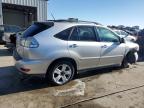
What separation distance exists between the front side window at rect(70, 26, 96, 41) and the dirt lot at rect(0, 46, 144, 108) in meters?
1.22

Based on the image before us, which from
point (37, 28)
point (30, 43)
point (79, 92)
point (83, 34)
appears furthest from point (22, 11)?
point (79, 92)

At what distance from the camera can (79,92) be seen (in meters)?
5.26

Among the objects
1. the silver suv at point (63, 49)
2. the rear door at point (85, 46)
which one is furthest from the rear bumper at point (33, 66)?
the rear door at point (85, 46)

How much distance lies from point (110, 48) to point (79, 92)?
81.7 inches

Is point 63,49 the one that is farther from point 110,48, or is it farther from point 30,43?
point 110,48

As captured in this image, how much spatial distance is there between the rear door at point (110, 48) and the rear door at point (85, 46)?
23 centimetres

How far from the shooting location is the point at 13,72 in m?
6.98

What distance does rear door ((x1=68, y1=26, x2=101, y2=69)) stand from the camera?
5.74m

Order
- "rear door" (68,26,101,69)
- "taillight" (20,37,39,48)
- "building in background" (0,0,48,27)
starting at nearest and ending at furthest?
"taillight" (20,37,39,48) < "rear door" (68,26,101,69) < "building in background" (0,0,48,27)

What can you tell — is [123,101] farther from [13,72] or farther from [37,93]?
[13,72]

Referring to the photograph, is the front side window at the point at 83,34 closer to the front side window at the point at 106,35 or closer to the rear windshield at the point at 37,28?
the front side window at the point at 106,35

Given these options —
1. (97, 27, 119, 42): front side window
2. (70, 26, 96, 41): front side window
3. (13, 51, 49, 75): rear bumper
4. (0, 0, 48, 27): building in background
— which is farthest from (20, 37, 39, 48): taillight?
(0, 0, 48, 27): building in background

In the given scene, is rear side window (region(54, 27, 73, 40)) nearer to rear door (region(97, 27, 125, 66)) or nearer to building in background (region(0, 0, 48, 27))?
rear door (region(97, 27, 125, 66))

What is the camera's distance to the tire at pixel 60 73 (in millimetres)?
5488
